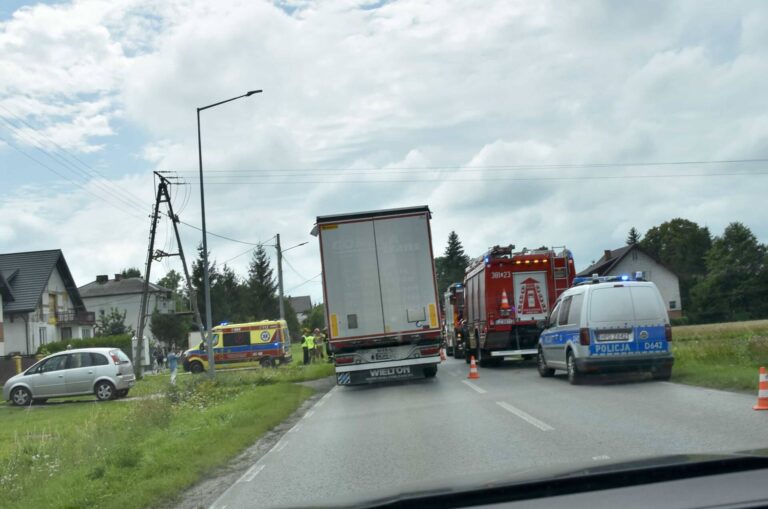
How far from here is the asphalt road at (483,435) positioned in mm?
7965

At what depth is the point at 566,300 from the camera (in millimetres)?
17344

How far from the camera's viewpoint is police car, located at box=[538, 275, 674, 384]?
51.0ft

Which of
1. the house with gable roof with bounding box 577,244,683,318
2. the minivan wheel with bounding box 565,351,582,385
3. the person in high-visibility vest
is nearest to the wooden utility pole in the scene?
the person in high-visibility vest

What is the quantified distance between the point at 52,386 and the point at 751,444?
76.1ft

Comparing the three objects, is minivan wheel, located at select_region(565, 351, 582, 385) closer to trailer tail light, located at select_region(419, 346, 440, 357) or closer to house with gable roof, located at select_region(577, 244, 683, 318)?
trailer tail light, located at select_region(419, 346, 440, 357)

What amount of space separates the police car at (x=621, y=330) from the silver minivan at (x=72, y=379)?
16.1 meters

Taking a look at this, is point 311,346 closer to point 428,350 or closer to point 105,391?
point 105,391

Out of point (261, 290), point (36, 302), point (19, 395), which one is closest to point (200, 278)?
point (261, 290)

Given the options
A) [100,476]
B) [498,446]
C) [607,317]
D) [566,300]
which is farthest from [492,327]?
[100,476]

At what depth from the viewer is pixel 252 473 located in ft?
29.7

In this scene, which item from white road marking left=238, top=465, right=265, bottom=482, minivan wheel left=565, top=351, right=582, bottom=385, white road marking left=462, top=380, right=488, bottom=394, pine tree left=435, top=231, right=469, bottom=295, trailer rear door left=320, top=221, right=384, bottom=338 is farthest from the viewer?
pine tree left=435, top=231, right=469, bottom=295

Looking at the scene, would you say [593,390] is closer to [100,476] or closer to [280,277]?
[100,476]

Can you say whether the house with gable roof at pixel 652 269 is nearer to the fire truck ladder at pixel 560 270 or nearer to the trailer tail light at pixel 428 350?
the fire truck ladder at pixel 560 270

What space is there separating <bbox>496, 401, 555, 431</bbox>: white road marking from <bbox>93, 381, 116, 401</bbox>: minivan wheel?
52.5 ft
